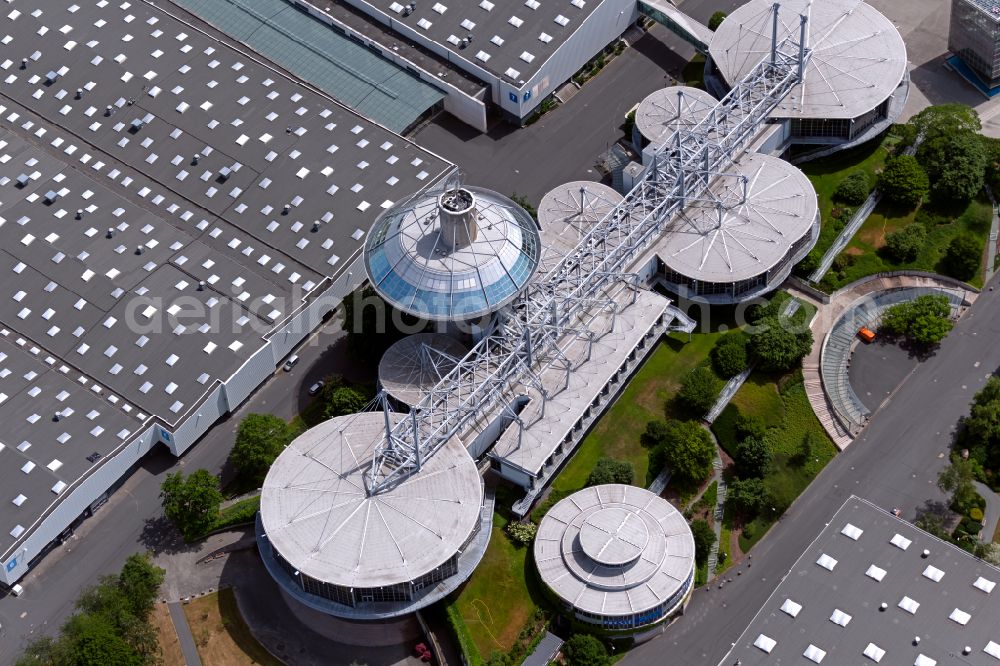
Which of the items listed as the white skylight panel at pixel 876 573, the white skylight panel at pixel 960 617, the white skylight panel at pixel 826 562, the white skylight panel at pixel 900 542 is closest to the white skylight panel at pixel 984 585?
the white skylight panel at pixel 960 617

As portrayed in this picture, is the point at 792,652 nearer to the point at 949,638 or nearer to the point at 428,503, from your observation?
the point at 949,638

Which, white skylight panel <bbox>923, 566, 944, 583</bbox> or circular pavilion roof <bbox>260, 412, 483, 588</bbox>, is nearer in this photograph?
white skylight panel <bbox>923, 566, 944, 583</bbox>

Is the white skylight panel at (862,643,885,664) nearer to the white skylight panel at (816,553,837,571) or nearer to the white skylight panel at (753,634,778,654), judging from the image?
the white skylight panel at (753,634,778,654)

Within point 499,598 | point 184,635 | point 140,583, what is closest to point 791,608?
point 499,598

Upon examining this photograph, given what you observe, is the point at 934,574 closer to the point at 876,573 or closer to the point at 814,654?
the point at 876,573

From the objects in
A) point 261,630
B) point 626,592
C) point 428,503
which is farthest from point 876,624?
point 261,630

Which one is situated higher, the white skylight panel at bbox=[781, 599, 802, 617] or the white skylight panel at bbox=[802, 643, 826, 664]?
the white skylight panel at bbox=[781, 599, 802, 617]

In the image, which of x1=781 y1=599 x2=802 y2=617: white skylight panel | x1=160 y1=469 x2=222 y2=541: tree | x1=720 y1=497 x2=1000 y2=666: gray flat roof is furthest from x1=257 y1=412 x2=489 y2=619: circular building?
x1=781 y1=599 x2=802 y2=617: white skylight panel
